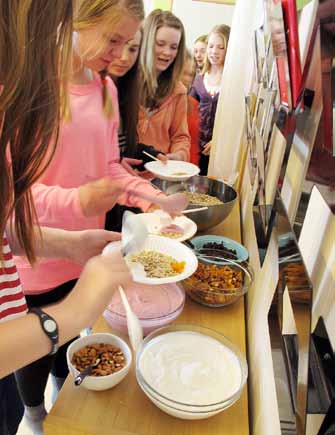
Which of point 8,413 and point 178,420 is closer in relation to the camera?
point 178,420

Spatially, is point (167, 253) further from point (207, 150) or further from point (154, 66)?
point (207, 150)

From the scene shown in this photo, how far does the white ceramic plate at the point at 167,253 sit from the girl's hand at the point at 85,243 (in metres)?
0.03

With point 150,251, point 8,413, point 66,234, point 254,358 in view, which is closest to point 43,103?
point 66,234

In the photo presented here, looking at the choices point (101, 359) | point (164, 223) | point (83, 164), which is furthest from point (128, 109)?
point (101, 359)

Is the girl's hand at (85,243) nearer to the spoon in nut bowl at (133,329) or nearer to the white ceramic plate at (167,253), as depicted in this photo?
the white ceramic plate at (167,253)

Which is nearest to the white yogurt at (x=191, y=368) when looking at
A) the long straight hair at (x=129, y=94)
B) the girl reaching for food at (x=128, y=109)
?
the girl reaching for food at (x=128, y=109)

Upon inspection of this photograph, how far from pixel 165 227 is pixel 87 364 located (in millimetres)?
612

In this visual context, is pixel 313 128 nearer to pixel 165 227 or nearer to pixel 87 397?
pixel 87 397

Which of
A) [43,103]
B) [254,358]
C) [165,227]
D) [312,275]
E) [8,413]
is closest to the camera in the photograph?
[312,275]

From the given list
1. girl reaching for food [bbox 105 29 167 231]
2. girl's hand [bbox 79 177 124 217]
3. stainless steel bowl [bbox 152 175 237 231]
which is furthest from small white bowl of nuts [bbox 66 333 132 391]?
Answer: girl reaching for food [bbox 105 29 167 231]

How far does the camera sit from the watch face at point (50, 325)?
2.22 feet

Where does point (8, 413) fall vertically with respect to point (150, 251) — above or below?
below

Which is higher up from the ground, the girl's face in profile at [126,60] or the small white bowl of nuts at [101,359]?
the girl's face in profile at [126,60]

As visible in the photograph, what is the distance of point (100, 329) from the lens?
41.2 inches
